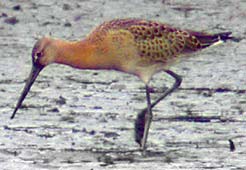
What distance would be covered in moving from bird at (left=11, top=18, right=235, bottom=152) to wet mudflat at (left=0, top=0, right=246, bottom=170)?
32cm

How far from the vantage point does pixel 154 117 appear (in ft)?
29.5

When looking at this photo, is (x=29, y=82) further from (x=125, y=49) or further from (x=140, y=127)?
(x=140, y=127)

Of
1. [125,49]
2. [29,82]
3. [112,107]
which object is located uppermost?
[125,49]

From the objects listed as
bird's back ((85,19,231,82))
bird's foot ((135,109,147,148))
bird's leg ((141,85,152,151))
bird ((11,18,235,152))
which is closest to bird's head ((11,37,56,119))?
bird ((11,18,235,152))

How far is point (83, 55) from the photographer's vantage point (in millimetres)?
8258

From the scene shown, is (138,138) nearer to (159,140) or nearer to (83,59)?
(159,140)

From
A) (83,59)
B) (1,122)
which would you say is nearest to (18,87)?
(1,122)

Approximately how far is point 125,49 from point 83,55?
34 cm

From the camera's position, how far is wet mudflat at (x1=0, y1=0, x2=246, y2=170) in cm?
807

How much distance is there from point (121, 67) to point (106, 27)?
0.36 metres

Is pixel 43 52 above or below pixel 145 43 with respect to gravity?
below

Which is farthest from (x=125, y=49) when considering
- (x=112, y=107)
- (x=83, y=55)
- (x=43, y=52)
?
(x=112, y=107)

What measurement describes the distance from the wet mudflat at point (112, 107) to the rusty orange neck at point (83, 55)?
630 millimetres

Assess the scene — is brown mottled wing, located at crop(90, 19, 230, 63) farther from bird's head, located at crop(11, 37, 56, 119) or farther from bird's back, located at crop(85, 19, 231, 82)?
bird's head, located at crop(11, 37, 56, 119)
